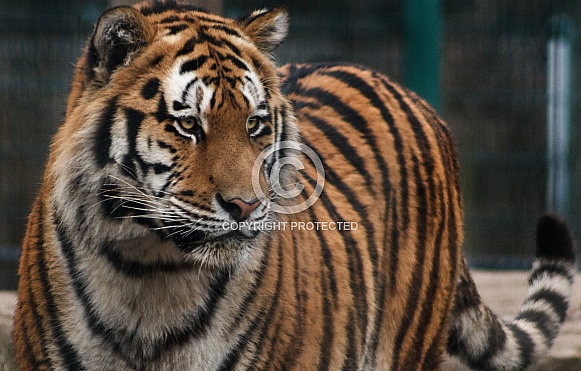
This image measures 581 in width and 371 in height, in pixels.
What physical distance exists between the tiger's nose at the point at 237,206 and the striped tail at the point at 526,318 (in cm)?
131

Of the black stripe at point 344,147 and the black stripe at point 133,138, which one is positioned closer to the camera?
the black stripe at point 133,138

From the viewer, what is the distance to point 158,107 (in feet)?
6.98

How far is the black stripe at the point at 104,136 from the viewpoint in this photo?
216 centimetres

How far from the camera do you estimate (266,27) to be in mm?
2439

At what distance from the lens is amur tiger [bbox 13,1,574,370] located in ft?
6.92

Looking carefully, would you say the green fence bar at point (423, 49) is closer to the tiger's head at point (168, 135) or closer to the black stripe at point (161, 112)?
the tiger's head at point (168, 135)

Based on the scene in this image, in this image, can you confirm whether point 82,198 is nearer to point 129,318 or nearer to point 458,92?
point 129,318

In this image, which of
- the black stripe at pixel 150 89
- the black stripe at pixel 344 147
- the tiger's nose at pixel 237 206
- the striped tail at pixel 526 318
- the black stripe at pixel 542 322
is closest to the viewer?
the tiger's nose at pixel 237 206

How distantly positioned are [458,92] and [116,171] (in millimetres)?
4266

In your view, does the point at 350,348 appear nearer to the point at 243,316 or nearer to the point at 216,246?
the point at 243,316

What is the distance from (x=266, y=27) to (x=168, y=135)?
0.48 meters

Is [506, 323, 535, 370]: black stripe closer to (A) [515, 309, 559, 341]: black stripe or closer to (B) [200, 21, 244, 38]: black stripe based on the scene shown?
(A) [515, 309, 559, 341]: black stripe

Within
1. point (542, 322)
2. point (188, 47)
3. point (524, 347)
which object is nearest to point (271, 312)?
point (188, 47)

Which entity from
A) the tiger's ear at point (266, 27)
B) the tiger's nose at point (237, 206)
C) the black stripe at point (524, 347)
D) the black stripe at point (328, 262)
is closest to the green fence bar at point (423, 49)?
the black stripe at point (524, 347)
